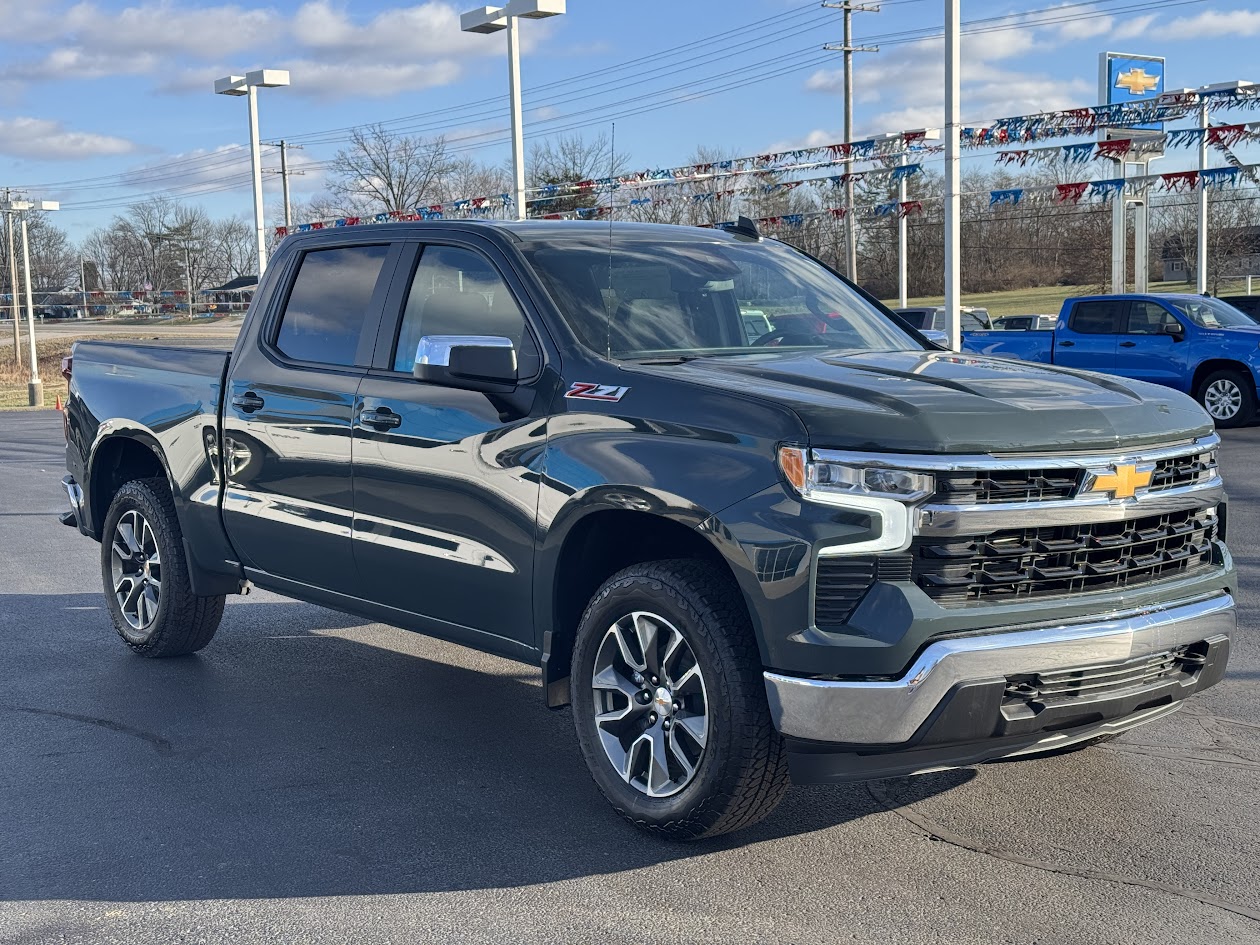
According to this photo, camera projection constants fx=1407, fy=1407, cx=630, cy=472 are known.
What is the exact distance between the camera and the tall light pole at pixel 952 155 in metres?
17.0

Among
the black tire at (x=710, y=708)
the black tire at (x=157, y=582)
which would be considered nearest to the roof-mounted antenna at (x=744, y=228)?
the black tire at (x=710, y=708)

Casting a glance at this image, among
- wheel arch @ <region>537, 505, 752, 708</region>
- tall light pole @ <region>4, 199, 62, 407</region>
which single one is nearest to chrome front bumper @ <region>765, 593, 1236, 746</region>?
wheel arch @ <region>537, 505, 752, 708</region>

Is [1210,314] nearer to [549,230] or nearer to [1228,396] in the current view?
[1228,396]

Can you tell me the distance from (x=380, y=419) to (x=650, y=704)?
1607 millimetres

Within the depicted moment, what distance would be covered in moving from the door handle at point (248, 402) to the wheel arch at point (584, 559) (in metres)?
1.95

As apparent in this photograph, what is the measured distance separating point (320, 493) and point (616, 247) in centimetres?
152

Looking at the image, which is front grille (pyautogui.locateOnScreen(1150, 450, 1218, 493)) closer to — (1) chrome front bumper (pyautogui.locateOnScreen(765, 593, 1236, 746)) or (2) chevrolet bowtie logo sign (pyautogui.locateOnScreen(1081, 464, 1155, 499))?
(2) chevrolet bowtie logo sign (pyautogui.locateOnScreen(1081, 464, 1155, 499))

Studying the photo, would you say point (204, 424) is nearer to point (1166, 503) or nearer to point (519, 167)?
point (1166, 503)

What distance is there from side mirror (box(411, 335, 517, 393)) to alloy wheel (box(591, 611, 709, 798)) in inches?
→ 36.5

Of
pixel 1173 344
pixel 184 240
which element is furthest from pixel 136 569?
pixel 184 240

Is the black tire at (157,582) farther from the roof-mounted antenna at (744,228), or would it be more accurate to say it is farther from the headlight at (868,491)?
the headlight at (868,491)

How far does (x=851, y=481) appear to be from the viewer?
3.81m

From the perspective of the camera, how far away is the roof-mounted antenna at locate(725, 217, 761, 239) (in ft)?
20.1

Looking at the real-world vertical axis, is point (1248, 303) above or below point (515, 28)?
below
